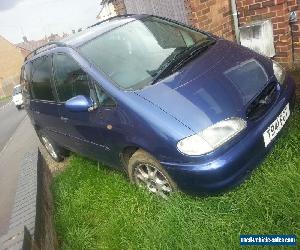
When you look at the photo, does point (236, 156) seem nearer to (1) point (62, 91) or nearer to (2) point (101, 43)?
(2) point (101, 43)

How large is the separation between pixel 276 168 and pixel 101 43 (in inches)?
97.9

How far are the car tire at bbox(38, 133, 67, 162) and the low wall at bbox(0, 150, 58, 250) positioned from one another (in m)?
1.62

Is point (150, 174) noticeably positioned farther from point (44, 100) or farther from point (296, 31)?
point (296, 31)

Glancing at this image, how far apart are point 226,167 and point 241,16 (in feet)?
11.9

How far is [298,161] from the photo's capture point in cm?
330

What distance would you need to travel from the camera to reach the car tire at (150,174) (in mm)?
3518

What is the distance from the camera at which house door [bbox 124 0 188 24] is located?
22.7ft

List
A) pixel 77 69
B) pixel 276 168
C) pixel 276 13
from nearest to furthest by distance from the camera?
pixel 276 168
pixel 77 69
pixel 276 13

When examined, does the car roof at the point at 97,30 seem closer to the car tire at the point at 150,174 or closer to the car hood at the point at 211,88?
the car hood at the point at 211,88

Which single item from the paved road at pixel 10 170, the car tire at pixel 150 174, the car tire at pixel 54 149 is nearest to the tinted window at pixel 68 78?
the car tire at pixel 150 174

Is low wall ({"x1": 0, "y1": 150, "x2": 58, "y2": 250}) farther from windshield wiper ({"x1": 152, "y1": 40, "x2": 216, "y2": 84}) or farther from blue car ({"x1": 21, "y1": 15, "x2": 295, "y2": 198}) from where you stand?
windshield wiper ({"x1": 152, "y1": 40, "x2": 216, "y2": 84})

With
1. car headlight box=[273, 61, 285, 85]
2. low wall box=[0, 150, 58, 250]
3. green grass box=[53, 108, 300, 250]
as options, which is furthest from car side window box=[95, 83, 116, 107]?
car headlight box=[273, 61, 285, 85]

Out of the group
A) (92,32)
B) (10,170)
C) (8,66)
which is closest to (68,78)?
(92,32)

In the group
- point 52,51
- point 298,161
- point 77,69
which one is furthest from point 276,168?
point 52,51
